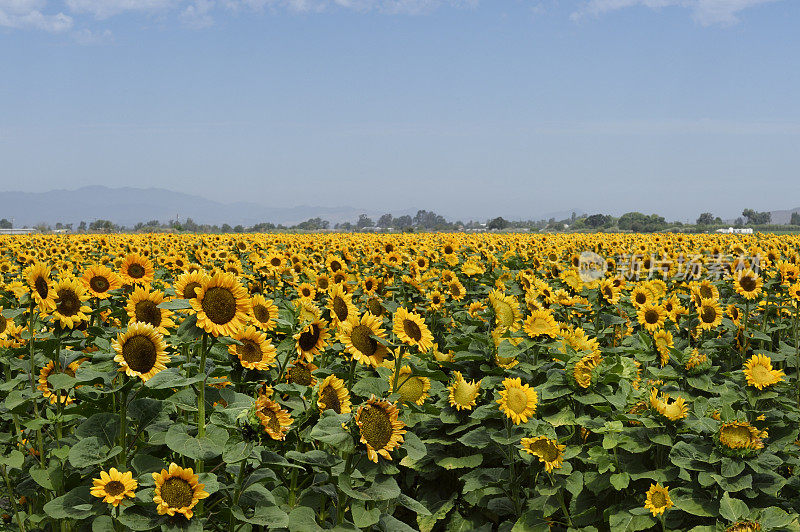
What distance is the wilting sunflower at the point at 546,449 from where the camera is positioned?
4246 millimetres

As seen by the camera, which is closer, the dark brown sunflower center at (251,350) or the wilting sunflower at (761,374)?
the dark brown sunflower center at (251,350)

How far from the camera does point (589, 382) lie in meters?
4.89

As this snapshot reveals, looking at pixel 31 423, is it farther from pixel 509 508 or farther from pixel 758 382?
pixel 758 382

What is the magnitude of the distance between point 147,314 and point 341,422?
4.94 feet

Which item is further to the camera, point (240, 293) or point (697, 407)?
point (697, 407)

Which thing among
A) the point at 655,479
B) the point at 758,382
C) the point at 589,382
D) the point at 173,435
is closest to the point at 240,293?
the point at 173,435

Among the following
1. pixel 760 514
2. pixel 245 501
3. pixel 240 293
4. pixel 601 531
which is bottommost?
pixel 601 531

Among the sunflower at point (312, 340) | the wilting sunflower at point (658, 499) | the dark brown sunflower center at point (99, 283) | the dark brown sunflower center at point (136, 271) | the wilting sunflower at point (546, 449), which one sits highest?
the dark brown sunflower center at point (136, 271)

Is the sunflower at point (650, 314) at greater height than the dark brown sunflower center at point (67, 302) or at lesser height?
→ lesser

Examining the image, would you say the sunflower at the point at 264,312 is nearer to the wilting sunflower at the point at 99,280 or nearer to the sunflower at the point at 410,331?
the sunflower at the point at 410,331

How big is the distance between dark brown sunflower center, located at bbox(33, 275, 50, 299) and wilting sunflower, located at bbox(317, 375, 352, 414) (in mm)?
2347

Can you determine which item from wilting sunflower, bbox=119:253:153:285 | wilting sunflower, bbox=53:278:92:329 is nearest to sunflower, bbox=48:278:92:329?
wilting sunflower, bbox=53:278:92:329

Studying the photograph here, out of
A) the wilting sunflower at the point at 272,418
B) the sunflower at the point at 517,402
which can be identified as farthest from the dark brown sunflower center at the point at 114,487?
the sunflower at the point at 517,402

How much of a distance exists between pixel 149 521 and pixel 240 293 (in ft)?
4.14
